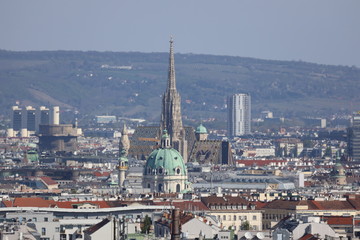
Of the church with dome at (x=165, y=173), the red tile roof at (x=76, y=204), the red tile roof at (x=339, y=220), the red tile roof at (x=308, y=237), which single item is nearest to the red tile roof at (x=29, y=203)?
the red tile roof at (x=76, y=204)

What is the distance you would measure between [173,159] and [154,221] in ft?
193

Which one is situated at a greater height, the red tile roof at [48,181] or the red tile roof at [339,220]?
the red tile roof at [339,220]

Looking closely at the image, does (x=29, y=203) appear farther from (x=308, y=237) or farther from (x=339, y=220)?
(x=308, y=237)

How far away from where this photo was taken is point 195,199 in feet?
321

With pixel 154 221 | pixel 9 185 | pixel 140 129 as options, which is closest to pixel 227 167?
pixel 140 129

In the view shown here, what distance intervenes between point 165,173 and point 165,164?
106 cm

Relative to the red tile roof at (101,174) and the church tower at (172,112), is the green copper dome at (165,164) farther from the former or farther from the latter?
the church tower at (172,112)

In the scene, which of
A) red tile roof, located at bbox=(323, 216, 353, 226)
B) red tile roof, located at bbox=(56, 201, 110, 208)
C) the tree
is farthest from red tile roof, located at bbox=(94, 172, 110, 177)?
the tree

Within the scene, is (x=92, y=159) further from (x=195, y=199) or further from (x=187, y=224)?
(x=187, y=224)

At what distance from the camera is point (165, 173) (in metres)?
127

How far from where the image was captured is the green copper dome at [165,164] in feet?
417

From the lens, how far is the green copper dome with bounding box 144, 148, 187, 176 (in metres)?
127

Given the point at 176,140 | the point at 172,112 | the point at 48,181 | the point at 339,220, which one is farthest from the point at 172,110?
the point at 339,220

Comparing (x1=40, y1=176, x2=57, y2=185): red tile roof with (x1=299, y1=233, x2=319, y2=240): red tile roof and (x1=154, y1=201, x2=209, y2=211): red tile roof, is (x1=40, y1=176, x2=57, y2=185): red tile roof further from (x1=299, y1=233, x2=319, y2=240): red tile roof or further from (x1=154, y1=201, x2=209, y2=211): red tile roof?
(x1=299, y1=233, x2=319, y2=240): red tile roof
